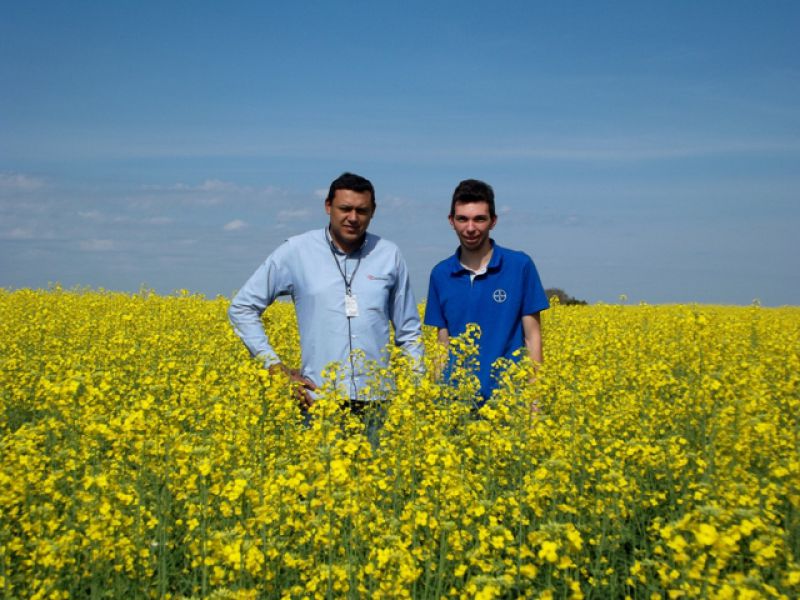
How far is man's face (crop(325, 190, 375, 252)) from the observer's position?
438 centimetres

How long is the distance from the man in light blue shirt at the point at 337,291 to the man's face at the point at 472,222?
1.48ft

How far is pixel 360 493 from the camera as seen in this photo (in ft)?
10.5

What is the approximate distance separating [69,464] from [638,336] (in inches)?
326

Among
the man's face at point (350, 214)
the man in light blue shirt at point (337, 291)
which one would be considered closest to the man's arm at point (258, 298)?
the man in light blue shirt at point (337, 291)

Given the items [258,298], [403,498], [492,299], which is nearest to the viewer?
[403,498]

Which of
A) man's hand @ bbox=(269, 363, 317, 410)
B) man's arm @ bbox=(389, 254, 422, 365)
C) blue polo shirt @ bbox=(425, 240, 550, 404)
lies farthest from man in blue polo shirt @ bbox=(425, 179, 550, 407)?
man's hand @ bbox=(269, 363, 317, 410)

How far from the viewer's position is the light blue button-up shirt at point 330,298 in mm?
4574

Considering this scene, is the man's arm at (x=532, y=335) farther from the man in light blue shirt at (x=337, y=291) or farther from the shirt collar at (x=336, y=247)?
the shirt collar at (x=336, y=247)

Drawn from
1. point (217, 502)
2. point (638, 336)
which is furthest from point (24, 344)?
point (638, 336)

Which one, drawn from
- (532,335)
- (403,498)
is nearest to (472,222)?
(532,335)

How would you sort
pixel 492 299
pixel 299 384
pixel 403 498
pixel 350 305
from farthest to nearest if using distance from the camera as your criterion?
pixel 492 299 < pixel 350 305 < pixel 299 384 < pixel 403 498

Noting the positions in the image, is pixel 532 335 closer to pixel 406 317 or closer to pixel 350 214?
pixel 406 317

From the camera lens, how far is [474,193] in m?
4.54

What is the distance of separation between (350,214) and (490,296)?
1166 millimetres
